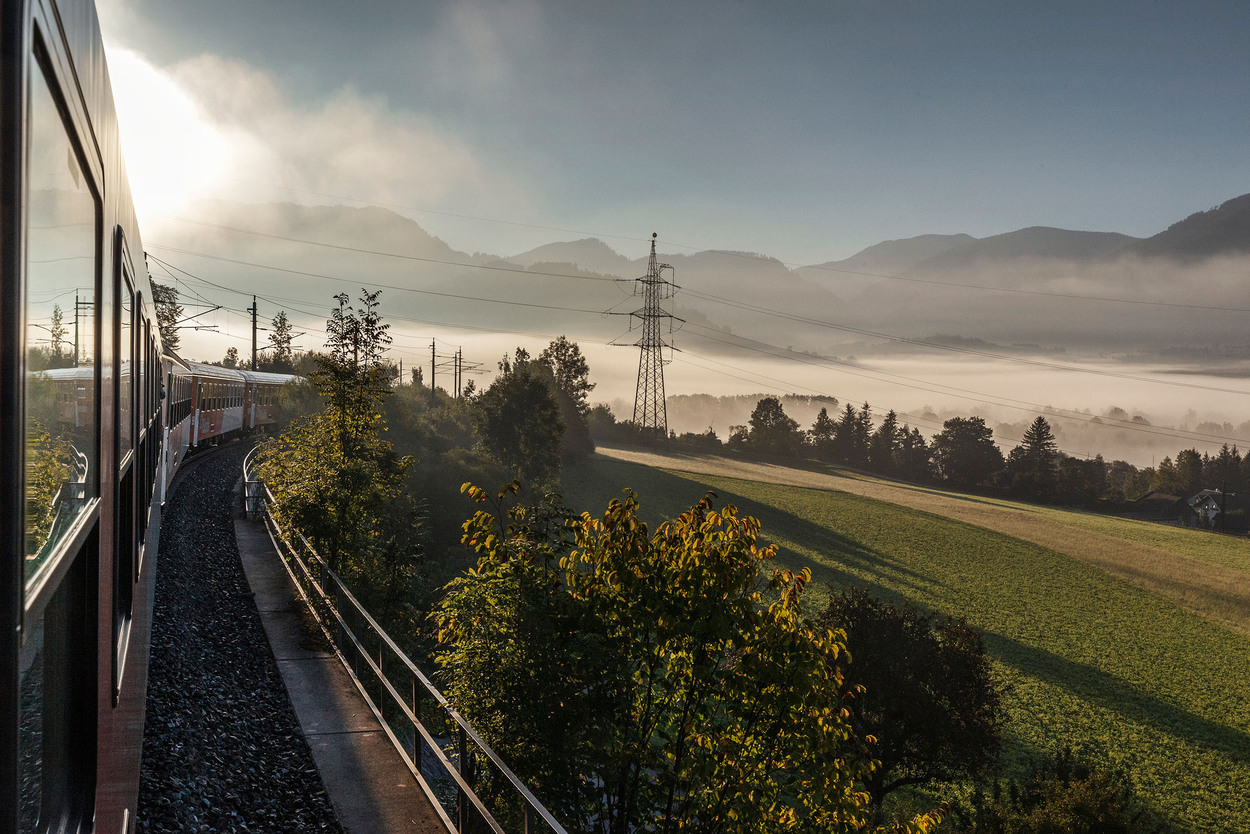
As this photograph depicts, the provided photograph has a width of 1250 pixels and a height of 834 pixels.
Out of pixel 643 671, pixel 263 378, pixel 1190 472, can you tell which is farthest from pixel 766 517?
pixel 1190 472

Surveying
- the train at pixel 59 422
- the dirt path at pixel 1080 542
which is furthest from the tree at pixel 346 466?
the dirt path at pixel 1080 542

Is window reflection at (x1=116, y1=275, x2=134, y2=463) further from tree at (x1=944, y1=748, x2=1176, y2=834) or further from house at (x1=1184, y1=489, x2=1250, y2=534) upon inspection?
house at (x1=1184, y1=489, x2=1250, y2=534)

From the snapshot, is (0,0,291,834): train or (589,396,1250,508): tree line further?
(589,396,1250,508): tree line

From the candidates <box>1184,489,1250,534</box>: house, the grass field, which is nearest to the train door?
the grass field

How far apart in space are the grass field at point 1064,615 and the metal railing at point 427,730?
83.1 ft

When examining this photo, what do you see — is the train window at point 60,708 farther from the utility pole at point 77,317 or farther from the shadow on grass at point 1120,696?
the shadow on grass at point 1120,696

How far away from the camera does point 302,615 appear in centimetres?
1198

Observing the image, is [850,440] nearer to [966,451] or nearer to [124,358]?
[966,451]

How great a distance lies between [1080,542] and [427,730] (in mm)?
66286

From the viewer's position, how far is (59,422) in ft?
5.49

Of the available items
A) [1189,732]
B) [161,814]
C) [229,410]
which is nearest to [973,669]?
[1189,732]

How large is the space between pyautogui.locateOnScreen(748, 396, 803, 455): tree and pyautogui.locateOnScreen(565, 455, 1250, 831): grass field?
51.6 meters

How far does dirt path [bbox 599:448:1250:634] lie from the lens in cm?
5103

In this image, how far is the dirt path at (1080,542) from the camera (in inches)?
2009
